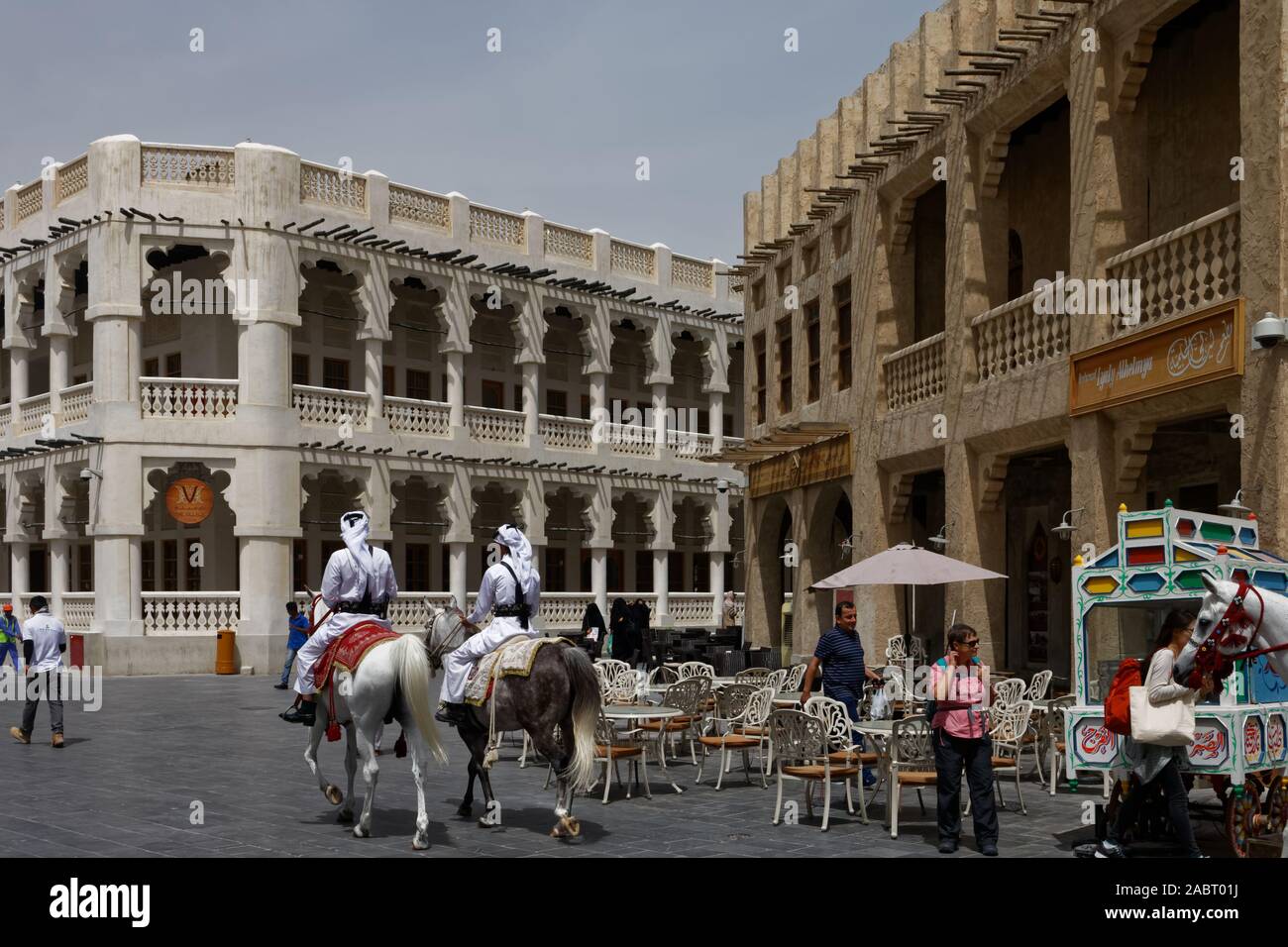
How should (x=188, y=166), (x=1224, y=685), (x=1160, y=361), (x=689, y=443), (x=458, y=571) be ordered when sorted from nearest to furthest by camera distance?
(x=1224, y=685) < (x=1160, y=361) < (x=188, y=166) < (x=458, y=571) < (x=689, y=443)

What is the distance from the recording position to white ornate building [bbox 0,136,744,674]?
101 feet

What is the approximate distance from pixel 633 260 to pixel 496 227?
18.0 feet

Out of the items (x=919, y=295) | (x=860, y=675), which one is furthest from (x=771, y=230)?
(x=860, y=675)

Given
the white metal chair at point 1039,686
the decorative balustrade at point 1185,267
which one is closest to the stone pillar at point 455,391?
the decorative balustrade at point 1185,267

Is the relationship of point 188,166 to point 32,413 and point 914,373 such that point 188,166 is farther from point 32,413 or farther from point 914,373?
point 914,373

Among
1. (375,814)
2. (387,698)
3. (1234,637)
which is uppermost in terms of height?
(1234,637)

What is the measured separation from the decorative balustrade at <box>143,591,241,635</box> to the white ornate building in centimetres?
6

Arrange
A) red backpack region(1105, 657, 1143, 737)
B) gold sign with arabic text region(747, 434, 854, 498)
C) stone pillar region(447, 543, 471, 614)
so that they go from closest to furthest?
red backpack region(1105, 657, 1143, 737) < gold sign with arabic text region(747, 434, 854, 498) < stone pillar region(447, 543, 471, 614)

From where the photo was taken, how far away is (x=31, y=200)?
33.9 metres

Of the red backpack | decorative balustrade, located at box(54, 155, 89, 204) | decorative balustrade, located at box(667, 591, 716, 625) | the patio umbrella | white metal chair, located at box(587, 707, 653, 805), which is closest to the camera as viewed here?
the red backpack

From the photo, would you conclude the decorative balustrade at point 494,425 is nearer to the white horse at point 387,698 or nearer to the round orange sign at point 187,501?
the round orange sign at point 187,501

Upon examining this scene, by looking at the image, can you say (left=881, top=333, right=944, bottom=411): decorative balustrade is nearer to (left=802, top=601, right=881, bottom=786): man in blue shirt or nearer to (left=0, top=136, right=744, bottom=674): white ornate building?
(left=802, top=601, right=881, bottom=786): man in blue shirt

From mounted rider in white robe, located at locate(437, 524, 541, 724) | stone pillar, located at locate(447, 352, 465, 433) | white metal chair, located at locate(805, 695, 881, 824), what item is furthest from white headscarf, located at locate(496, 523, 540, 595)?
stone pillar, located at locate(447, 352, 465, 433)

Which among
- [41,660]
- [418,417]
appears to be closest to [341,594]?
[41,660]
